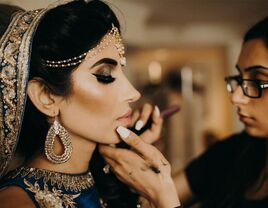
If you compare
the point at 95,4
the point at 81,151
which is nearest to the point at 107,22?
the point at 95,4

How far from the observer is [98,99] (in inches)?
38.9

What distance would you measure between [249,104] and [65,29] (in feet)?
2.16

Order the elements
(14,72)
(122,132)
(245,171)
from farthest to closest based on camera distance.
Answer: (245,171) → (122,132) → (14,72)

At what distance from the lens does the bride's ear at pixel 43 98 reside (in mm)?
985

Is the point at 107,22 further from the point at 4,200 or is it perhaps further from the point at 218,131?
the point at 218,131

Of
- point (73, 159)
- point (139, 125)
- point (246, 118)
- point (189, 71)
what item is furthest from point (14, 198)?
point (189, 71)

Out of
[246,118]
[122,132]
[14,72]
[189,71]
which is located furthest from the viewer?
[189,71]

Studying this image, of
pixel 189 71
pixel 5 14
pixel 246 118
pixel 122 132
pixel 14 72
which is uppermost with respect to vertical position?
pixel 5 14

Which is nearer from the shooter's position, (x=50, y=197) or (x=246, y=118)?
(x=50, y=197)

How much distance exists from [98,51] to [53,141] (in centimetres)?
25

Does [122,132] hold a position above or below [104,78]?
below

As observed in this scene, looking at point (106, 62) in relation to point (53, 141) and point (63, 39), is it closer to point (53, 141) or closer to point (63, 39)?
point (63, 39)

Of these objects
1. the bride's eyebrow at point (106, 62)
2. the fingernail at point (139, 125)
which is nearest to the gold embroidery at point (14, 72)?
the bride's eyebrow at point (106, 62)

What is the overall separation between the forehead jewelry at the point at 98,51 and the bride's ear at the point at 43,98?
2.6 inches
